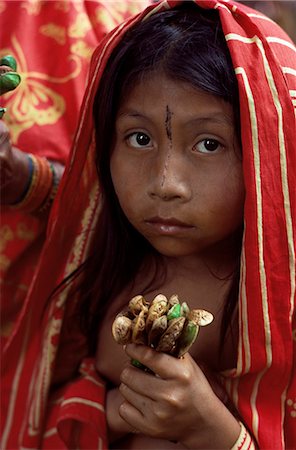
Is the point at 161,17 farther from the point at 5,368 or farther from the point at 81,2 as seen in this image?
the point at 5,368

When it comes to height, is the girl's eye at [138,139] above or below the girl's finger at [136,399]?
above

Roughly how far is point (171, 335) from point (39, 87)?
0.56 m

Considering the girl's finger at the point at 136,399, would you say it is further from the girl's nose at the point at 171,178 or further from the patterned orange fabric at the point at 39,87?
the patterned orange fabric at the point at 39,87

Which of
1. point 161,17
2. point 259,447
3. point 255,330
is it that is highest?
point 161,17

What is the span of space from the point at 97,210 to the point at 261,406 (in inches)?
13.5

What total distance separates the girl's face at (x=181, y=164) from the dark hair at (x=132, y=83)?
2 centimetres

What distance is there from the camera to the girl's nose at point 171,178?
30.5 inches

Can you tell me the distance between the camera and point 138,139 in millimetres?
833

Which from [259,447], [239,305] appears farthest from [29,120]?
[259,447]

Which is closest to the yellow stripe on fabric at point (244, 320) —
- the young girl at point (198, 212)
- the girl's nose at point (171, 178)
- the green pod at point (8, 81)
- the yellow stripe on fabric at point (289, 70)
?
the young girl at point (198, 212)

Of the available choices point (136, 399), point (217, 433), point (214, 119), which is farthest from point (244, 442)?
point (214, 119)

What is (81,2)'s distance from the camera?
1127mm

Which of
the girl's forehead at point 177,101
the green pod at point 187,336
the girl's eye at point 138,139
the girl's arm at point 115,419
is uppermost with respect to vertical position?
the girl's forehead at point 177,101

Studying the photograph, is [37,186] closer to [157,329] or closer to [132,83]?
[132,83]
